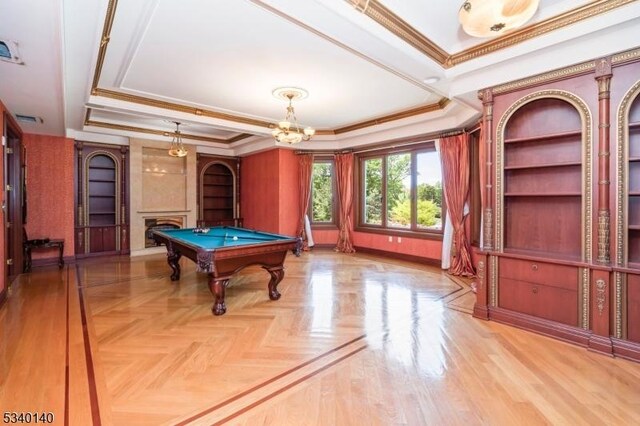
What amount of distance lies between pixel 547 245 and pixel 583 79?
63.9 inches

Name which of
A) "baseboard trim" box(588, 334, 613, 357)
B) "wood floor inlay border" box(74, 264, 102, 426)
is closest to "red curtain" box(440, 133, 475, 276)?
"baseboard trim" box(588, 334, 613, 357)

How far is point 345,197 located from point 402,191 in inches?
57.8

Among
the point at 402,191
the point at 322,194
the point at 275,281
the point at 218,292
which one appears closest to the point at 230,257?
the point at 218,292

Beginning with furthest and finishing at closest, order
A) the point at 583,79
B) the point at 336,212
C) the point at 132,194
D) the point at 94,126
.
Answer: the point at 336,212 → the point at 132,194 → the point at 94,126 → the point at 583,79

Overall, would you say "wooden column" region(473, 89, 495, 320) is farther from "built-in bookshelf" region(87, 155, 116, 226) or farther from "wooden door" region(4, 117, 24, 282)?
"built-in bookshelf" region(87, 155, 116, 226)

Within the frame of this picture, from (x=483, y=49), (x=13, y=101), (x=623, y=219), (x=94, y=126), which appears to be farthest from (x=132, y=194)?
(x=623, y=219)

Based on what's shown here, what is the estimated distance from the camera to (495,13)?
6.03 feet

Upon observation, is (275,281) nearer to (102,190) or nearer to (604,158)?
(604,158)

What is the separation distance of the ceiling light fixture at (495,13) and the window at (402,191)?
14.2 feet

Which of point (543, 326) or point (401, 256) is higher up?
point (401, 256)

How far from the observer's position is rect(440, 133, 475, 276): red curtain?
17.8ft

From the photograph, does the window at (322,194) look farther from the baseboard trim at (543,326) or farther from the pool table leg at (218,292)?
the baseboard trim at (543,326)

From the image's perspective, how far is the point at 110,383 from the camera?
87.7 inches

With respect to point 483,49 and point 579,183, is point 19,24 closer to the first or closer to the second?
point 483,49
